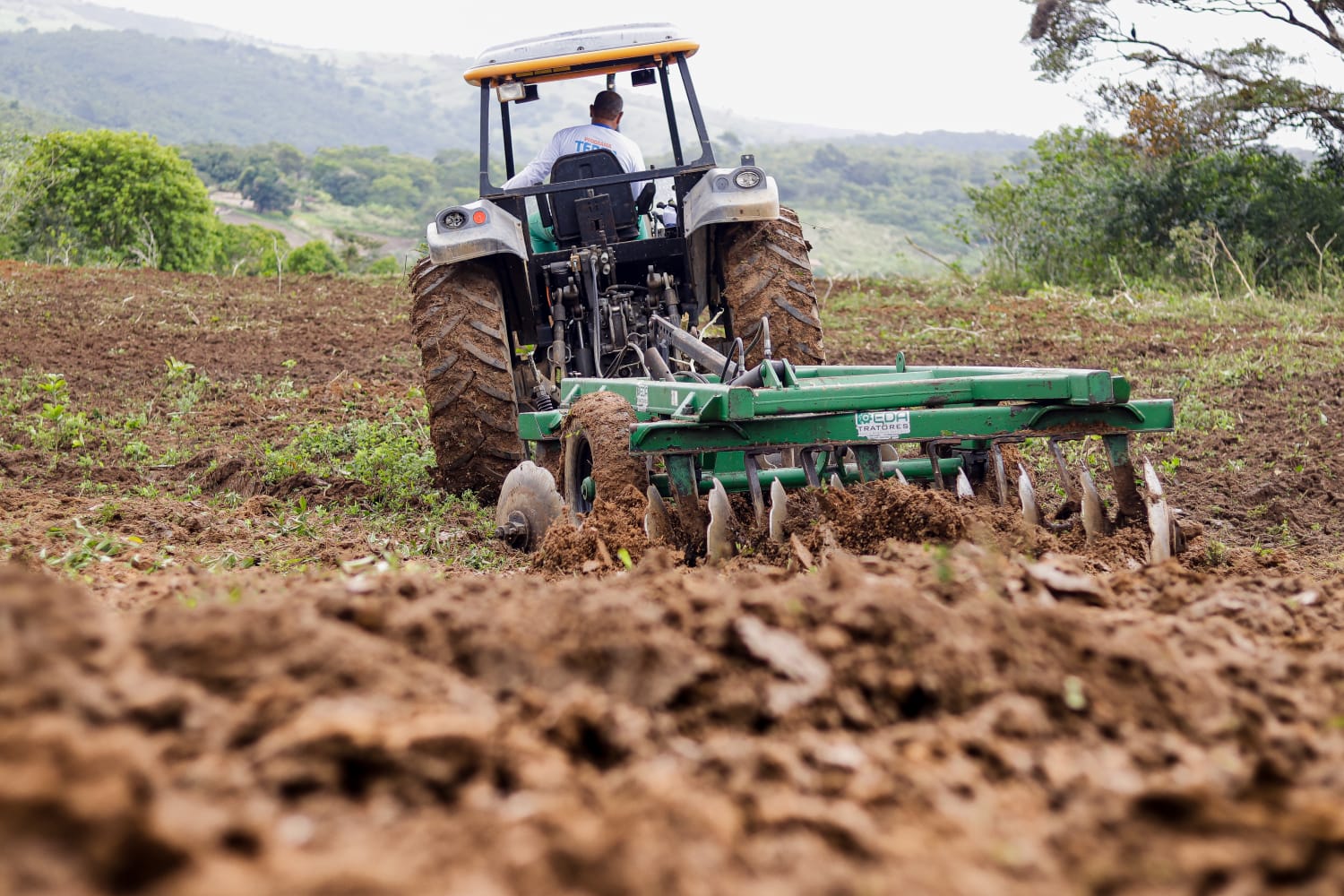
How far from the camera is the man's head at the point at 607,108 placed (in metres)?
6.69

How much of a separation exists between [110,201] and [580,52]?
95.2ft

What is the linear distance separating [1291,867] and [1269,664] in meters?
0.92

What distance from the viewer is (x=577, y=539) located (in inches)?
167

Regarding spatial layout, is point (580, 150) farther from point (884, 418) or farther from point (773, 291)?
point (884, 418)

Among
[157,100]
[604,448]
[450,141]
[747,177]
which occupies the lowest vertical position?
[604,448]

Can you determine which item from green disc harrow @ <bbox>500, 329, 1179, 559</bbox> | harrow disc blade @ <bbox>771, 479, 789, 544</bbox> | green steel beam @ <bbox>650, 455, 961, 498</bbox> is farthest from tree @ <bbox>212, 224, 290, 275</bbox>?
harrow disc blade @ <bbox>771, 479, 789, 544</bbox>

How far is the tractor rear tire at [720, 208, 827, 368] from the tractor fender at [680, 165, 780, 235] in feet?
0.51

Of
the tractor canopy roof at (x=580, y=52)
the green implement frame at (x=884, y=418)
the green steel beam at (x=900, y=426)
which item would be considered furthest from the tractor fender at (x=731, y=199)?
the green steel beam at (x=900, y=426)

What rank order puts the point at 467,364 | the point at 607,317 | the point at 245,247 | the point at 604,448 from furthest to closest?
the point at 245,247, the point at 607,317, the point at 467,364, the point at 604,448

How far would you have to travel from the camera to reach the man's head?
669 centimetres

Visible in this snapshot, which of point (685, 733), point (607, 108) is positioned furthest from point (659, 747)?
point (607, 108)

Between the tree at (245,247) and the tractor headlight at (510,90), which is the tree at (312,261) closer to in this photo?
the tree at (245,247)

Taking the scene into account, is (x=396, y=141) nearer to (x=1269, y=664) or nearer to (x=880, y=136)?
(x=880, y=136)

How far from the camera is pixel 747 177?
608 centimetres
